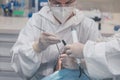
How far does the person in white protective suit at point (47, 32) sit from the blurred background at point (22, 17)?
51 cm

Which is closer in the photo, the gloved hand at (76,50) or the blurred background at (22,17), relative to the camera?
the gloved hand at (76,50)

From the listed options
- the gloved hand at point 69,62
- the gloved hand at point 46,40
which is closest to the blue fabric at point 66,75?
the gloved hand at point 69,62

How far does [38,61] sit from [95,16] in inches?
40.3

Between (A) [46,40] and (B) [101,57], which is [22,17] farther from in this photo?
(B) [101,57]

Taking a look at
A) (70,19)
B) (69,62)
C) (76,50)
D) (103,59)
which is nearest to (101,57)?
(103,59)

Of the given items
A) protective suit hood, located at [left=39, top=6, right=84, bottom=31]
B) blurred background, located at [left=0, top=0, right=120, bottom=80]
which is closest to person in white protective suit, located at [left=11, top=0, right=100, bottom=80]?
protective suit hood, located at [left=39, top=6, right=84, bottom=31]

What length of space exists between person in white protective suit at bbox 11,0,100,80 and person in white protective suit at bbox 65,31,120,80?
8.7 inches

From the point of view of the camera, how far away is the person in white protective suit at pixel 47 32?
139 centimetres

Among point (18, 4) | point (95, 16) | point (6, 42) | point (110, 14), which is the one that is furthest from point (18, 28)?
point (110, 14)

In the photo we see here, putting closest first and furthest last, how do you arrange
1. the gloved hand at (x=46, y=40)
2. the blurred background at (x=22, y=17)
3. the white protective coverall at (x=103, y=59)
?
1. the white protective coverall at (x=103, y=59)
2. the gloved hand at (x=46, y=40)
3. the blurred background at (x=22, y=17)

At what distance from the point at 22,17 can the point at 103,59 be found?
56.2 inches

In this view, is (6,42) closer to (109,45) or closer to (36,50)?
(36,50)

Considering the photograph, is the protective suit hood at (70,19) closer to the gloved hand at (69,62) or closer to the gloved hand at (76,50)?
the gloved hand at (69,62)

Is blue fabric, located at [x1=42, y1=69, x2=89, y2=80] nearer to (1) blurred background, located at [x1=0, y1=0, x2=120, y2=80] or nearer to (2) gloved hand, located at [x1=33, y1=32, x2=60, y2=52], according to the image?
(2) gloved hand, located at [x1=33, y1=32, x2=60, y2=52]
